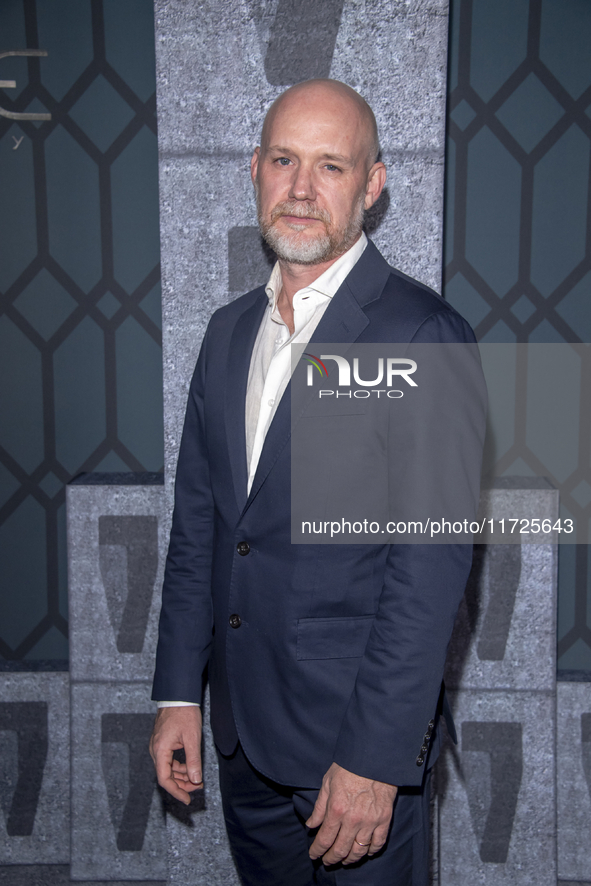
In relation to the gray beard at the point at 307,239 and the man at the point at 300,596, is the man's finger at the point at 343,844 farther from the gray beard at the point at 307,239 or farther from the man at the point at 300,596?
the gray beard at the point at 307,239

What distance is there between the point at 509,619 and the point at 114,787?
4.50 ft

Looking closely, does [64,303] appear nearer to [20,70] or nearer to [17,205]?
[17,205]

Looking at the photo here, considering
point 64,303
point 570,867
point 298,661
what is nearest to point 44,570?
point 64,303

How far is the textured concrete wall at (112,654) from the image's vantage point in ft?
6.98

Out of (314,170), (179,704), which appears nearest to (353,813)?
(179,704)

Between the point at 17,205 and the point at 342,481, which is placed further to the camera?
the point at 17,205

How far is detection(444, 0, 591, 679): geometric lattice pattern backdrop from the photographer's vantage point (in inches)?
87.2

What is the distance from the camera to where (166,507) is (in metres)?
1.96

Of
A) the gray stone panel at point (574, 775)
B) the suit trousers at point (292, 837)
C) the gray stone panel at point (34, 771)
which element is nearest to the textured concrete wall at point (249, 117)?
the suit trousers at point (292, 837)

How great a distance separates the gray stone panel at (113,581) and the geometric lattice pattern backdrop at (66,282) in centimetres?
33

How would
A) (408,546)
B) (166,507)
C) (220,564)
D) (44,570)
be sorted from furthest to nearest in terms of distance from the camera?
1. (44,570)
2. (166,507)
3. (220,564)
4. (408,546)

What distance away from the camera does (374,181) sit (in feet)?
4.74

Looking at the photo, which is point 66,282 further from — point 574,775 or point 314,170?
point 574,775

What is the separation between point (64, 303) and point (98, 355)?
21cm
